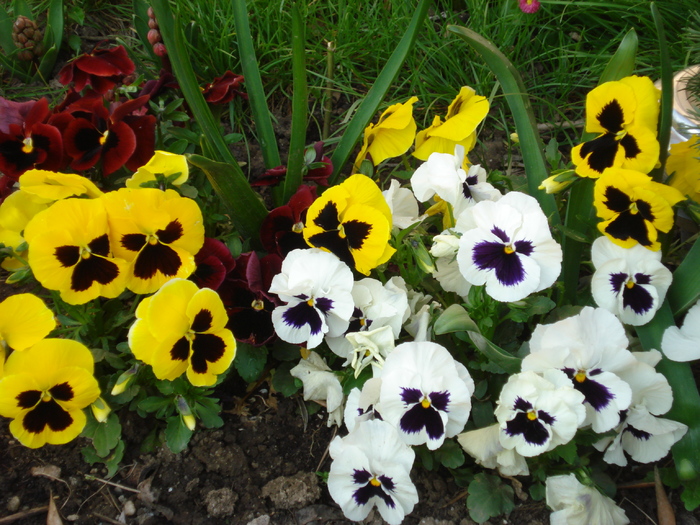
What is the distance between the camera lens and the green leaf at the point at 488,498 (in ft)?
4.63

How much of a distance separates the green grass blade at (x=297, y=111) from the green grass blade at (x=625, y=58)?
759mm

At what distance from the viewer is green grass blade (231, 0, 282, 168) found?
5.99ft

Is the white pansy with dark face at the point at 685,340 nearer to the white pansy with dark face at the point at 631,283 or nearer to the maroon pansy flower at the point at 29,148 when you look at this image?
the white pansy with dark face at the point at 631,283

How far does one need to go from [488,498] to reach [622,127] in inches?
34.5

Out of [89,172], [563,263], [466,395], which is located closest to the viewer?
[466,395]

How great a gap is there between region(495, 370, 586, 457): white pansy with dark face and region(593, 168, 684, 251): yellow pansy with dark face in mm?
363

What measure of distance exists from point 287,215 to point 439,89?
1082 millimetres

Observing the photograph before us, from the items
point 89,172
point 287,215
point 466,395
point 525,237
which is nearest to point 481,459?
point 466,395

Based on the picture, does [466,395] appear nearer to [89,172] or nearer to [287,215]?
[287,215]

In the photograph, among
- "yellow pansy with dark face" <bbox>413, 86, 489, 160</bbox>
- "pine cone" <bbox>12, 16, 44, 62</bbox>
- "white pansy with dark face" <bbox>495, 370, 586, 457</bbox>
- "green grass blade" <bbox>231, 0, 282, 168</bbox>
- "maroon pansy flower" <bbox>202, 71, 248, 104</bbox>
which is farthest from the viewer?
"pine cone" <bbox>12, 16, 44, 62</bbox>

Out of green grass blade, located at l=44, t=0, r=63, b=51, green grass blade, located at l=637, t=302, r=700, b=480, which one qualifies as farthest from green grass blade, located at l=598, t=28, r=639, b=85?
green grass blade, located at l=44, t=0, r=63, b=51

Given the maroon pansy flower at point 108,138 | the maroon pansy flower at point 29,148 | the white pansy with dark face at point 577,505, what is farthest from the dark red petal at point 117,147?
the white pansy with dark face at point 577,505

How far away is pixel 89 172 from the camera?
6.16ft

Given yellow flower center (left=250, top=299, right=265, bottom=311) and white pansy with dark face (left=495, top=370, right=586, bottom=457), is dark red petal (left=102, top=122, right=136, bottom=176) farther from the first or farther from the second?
white pansy with dark face (left=495, top=370, right=586, bottom=457)
